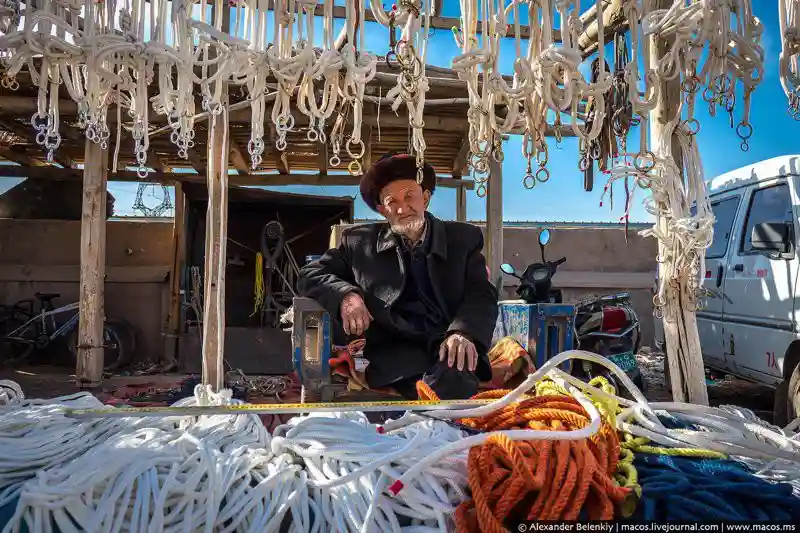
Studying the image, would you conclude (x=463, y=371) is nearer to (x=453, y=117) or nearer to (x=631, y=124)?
(x=631, y=124)

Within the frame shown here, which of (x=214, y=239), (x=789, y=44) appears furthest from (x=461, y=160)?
(x=789, y=44)

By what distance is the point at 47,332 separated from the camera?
21.2ft

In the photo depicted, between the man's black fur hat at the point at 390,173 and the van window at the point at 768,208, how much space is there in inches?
107

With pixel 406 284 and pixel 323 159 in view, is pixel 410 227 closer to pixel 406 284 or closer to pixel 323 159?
pixel 406 284

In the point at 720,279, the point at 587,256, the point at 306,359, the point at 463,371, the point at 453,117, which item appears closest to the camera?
the point at 463,371

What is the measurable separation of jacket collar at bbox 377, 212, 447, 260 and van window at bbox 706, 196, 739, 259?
3.22 m

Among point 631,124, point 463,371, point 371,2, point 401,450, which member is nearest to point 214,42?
point 371,2

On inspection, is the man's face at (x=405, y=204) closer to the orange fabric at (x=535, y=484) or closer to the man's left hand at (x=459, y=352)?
the man's left hand at (x=459, y=352)

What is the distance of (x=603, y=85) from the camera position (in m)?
1.36

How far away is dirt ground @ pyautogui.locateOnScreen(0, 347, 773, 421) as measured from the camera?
16.3ft

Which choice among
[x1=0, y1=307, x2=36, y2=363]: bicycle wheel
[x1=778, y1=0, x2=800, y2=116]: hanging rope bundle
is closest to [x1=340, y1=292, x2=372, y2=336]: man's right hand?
[x1=778, y1=0, x2=800, y2=116]: hanging rope bundle

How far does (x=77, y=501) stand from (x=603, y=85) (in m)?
1.52

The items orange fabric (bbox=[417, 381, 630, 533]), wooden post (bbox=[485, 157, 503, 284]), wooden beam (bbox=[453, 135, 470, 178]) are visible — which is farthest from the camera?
wooden post (bbox=[485, 157, 503, 284])

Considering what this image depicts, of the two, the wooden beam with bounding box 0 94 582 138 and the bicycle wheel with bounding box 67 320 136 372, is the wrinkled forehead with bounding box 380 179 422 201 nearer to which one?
the wooden beam with bounding box 0 94 582 138
